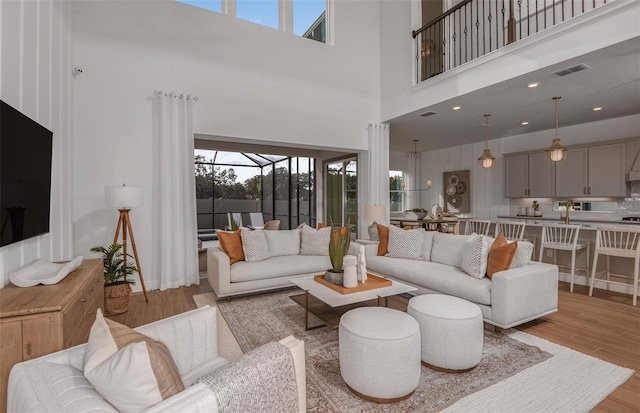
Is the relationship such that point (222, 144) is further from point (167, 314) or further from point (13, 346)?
point (13, 346)

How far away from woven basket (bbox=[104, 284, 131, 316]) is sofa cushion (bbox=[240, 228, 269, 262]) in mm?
1380

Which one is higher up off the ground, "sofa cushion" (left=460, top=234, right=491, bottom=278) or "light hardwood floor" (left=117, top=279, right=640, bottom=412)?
"sofa cushion" (left=460, top=234, right=491, bottom=278)

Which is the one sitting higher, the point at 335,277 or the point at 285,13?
the point at 285,13

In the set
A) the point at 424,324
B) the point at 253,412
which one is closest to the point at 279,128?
the point at 424,324

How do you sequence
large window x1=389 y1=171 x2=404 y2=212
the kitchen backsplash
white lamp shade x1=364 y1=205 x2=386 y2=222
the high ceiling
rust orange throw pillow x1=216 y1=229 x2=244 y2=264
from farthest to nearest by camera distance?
large window x1=389 y1=171 x2=404 y2=212, the kitchen backsplash, white lamp shade x1=364 y1=205 x2=386 y2=222, rust orange throw pillow x1=216 y1=229 x2=244 y2=264, the high ceiling

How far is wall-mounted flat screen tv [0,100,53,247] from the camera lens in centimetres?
199

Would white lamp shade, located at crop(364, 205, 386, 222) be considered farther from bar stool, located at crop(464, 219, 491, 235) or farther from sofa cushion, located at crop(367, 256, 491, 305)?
bar stool, located at crop(464, 219, 491, 235)

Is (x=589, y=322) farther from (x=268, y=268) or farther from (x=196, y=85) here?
(x=196, y=85)

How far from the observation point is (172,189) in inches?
174

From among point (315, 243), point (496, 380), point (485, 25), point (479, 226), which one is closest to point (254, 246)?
point (315, 243)

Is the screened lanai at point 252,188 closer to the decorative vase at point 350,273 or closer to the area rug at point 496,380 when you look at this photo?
the decorative vase at point 350,273

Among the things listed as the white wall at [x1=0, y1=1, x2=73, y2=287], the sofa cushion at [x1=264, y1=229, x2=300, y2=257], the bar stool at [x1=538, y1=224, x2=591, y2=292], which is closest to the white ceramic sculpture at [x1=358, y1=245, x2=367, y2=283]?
the sofa cushion at [x1=264, y1=229, x2=300, y2=257]

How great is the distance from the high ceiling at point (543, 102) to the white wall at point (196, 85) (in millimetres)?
1393

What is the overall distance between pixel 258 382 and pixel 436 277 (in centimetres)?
273
